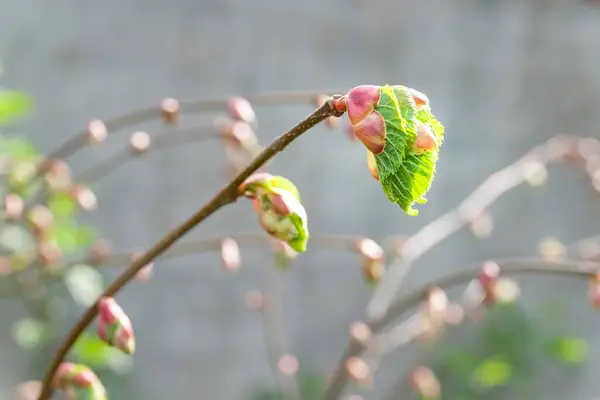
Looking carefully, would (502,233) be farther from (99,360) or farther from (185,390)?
(99,360)

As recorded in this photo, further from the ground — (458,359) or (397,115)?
(397,115)

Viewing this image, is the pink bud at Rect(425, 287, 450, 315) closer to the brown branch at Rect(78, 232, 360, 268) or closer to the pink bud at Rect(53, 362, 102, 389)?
the brown branch at Rect(78, 232, 360, 268)

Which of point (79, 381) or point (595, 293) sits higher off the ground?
point (595, 293)

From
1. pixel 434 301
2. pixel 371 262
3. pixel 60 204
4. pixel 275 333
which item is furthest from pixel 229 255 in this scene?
pixel 275 333

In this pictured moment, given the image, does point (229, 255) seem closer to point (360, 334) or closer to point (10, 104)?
point (360, 334)

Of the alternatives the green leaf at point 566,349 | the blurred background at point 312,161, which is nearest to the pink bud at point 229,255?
the blurred background at point 312,161

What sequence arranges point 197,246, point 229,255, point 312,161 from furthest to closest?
point 312,161 < point 197,246 < point 229,255

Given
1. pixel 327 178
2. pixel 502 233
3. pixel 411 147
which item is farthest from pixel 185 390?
pixel 411 147

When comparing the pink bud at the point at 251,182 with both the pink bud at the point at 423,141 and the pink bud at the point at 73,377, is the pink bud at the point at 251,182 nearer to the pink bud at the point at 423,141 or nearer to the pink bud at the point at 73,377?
the pink bud at the point at 423,141
